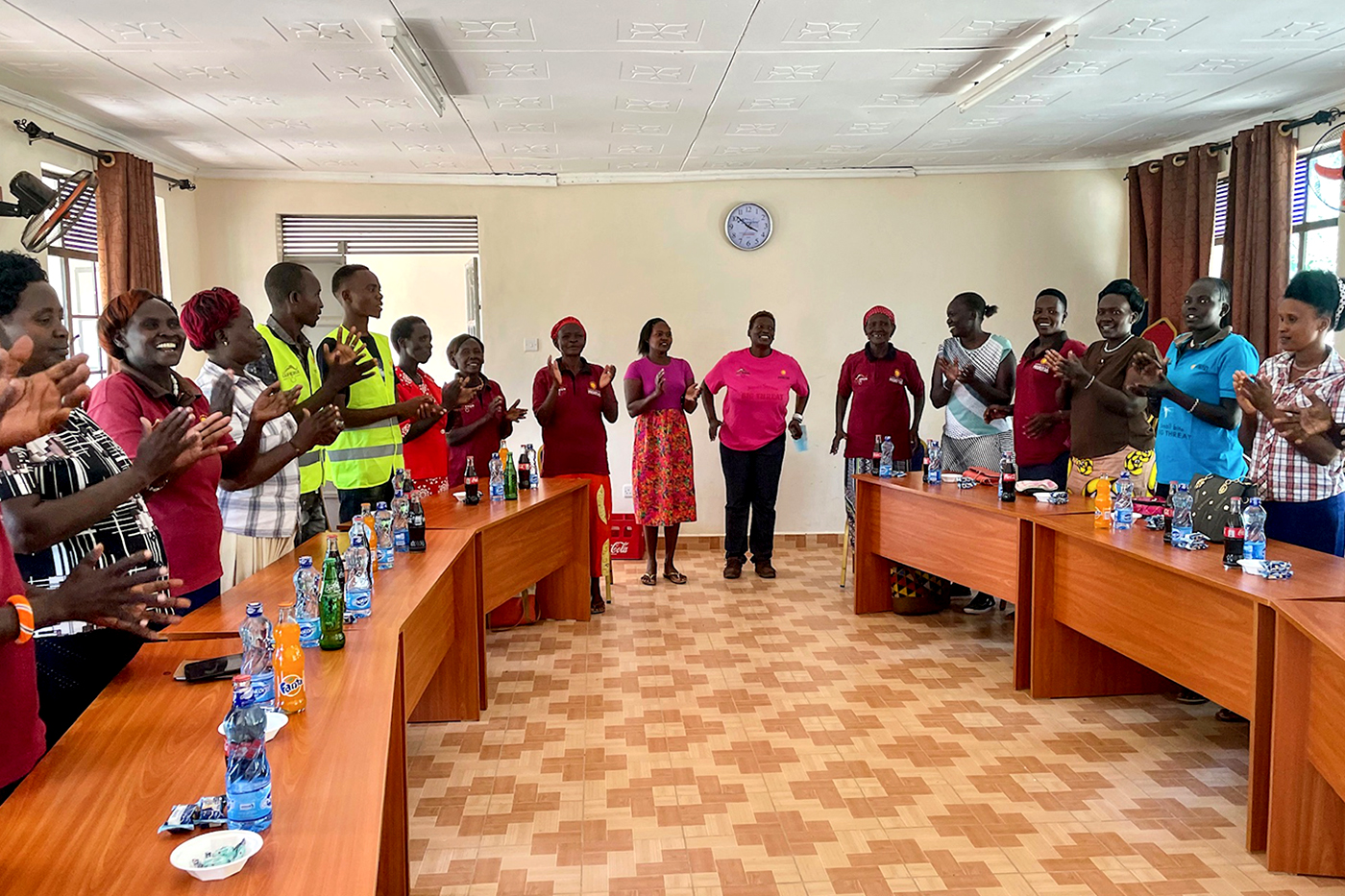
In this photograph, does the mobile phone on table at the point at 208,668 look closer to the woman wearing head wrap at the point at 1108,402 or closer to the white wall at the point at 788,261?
the woman wearing head wrap at the point at 1108,402

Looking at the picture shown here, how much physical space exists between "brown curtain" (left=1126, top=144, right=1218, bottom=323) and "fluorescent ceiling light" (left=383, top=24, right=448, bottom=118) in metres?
4.64

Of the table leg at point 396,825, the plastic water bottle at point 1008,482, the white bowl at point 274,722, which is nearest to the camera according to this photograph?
the white bowl at point 274,722

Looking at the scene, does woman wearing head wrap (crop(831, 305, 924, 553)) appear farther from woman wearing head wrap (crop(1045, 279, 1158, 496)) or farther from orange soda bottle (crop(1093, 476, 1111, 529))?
orange soda bottle (crop(1093, 476, 1111, 529))

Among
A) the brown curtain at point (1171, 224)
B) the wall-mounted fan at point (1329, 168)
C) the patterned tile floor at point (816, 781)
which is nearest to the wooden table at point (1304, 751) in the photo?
the patterned tile floor at point (816, 781)

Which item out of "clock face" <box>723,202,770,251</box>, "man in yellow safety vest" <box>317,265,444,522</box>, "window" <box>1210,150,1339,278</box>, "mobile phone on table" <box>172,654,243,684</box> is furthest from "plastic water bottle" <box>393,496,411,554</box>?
"window" <box>1210,150,1339,278</box>

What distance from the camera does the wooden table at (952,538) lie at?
162 inches

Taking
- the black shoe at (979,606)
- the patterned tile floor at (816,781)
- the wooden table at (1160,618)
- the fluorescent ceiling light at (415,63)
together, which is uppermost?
the fluorescent ceiling light at (415,63)

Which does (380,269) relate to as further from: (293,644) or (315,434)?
(293,644)

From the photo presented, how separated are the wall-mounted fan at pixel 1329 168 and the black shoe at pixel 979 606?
116 inches

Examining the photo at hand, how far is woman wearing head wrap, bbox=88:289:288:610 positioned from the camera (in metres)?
2.44

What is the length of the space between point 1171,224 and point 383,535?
19.2 feet

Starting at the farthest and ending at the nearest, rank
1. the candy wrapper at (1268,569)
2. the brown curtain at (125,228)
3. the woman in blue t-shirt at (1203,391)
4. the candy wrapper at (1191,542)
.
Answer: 1. the brown curtain at (125,228)
2. the woman in blue t-shirt at (1203,391)
3. the candy wrapper at (1191,542)
4. the candy wrapper at (1268,569)

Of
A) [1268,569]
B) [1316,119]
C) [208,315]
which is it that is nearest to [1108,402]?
[1268,569]

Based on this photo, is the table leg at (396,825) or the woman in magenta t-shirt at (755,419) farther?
the woman in magenta t-shirt at (755,419)
